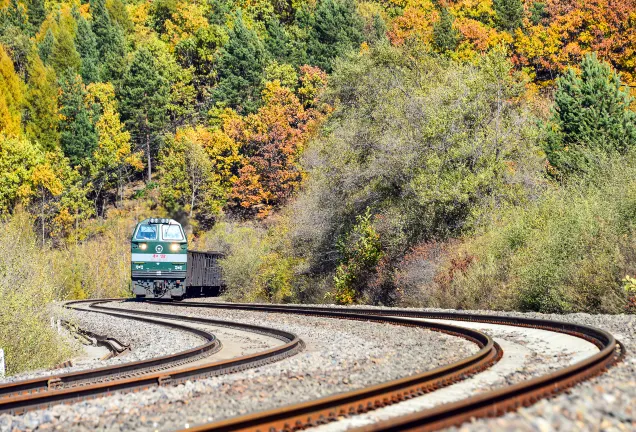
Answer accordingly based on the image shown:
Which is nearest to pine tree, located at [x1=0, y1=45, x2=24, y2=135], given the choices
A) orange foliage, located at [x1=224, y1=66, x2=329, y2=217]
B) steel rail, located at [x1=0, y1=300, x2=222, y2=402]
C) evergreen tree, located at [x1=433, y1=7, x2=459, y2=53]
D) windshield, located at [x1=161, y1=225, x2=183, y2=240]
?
orange foliage, located at [x1=224, y1=66, x2=329, y2=217]

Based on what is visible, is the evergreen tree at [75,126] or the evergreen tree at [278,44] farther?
the evergreen tree at [278,44]

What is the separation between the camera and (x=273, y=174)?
6378 cm

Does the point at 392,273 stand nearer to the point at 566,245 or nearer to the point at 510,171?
the point at 510,171

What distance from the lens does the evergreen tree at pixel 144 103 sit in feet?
256

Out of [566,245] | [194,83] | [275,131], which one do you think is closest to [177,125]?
[194,83]

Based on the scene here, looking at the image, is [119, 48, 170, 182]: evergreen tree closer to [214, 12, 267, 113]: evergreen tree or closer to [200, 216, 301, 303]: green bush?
[214, 12, 267, 113]: evergreen tree

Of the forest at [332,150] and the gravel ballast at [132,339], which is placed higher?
the forest at [332,150]

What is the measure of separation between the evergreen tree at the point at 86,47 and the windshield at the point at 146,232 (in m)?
55.7

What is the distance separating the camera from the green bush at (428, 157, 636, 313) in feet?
60.6

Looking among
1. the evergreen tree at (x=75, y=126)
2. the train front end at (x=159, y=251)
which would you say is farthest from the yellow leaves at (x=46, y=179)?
the train front end at (x=159, y=251)

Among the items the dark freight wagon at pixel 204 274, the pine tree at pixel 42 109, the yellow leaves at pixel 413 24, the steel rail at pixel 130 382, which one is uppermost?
the yellow leaves at pixel 413 24

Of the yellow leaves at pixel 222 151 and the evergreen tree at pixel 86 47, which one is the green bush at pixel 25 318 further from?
the evergreen tree at pixel 86 47

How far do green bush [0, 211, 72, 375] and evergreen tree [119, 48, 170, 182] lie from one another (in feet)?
190

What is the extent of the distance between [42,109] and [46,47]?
1524 cm
